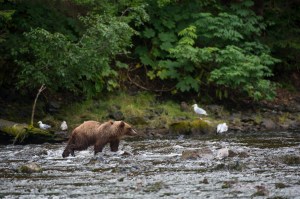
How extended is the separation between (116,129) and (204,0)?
1006 centimetres

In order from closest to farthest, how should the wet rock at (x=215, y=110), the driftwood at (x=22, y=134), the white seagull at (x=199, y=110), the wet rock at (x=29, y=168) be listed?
the wet rock at (x=29, y=168), the driftwood at (x=22, y=134), the white seagull at (x=199, y=110), the wet rock at (x=215, y=110)

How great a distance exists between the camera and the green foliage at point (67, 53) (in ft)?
56.7

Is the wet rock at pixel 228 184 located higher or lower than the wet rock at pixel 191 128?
lower

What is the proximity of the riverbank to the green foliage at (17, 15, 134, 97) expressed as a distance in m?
0.97

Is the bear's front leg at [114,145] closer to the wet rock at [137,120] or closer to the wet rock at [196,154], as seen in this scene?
the wet rock at [196,154]

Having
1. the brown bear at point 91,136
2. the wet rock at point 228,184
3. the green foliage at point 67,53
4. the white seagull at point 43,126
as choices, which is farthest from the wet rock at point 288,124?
the wet rock at point 228,184

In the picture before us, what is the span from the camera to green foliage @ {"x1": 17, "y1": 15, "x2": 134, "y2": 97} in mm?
17297

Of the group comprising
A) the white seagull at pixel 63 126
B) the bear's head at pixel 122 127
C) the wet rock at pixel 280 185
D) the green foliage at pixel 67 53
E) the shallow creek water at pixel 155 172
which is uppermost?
the green foliage at pixel 67 53

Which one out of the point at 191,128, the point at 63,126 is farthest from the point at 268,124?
the point at 63,126

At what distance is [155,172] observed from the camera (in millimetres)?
11422

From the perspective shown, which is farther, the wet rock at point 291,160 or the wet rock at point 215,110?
the wet rock at point 215,110

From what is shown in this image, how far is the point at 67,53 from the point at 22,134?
8.10 feet

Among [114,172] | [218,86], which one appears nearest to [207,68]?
[218,86]

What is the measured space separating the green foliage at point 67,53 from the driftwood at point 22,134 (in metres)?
1.36
